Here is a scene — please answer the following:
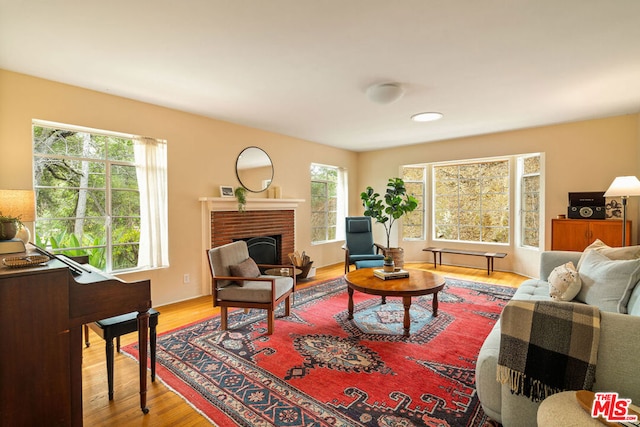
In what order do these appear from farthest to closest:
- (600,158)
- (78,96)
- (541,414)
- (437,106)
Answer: (600,158), (437,106), (78,96), (541,414)

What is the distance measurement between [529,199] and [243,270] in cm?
491

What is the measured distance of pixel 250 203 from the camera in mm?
4496

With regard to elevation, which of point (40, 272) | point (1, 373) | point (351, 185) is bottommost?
point (1, 373)

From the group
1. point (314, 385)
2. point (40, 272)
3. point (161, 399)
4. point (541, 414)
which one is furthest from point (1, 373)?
point (541, 414)

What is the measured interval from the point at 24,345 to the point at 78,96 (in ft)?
8.68

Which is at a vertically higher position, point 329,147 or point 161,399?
point 329,147

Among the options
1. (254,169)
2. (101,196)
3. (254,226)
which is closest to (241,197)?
(254,226)

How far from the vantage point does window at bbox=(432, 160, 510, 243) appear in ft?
18.4

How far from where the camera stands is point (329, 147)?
619 centimetres

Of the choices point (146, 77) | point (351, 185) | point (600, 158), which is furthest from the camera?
point (351, 185)

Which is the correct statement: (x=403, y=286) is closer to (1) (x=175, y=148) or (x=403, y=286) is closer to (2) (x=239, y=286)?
(2) (x=239, y=286)

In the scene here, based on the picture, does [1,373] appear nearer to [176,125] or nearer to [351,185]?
[176,125]

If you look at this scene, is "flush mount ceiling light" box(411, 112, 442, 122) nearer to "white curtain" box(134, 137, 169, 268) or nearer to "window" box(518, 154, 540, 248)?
"window" box(518, 154, 540, 248)

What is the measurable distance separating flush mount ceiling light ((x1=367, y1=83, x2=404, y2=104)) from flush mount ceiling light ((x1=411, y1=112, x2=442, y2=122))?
923mm
